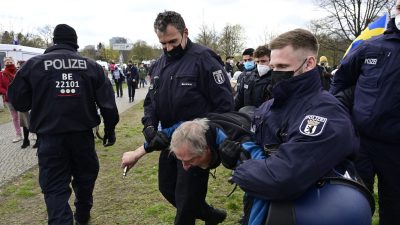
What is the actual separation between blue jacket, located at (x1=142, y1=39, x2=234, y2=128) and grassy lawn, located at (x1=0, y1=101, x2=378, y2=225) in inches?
62.1

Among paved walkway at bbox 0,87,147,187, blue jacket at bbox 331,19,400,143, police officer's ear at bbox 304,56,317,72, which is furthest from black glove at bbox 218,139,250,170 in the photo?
paved walkway at bbox 0,87,147,187

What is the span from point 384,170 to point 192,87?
1577 mm

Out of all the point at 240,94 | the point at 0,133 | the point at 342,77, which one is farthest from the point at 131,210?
the point at 0,133

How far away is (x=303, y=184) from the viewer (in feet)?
5.39

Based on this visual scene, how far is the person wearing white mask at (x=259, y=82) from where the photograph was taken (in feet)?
→ 15.8

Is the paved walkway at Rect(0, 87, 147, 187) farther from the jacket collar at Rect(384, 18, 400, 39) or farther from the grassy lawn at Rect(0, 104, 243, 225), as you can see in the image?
the jacket collar at Rect(384, 18, 400, 39)

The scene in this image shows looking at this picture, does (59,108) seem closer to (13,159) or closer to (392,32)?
(392,32)

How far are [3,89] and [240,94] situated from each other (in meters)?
7.19

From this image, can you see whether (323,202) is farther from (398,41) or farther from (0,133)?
(0,133)

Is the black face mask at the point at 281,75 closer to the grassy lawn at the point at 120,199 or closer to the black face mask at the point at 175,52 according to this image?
the black face mask at the point at 175,52

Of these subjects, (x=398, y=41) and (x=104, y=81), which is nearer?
(x=398, y=41)

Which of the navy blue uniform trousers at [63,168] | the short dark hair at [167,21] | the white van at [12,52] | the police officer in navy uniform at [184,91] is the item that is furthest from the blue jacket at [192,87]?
the white van at [12,52]

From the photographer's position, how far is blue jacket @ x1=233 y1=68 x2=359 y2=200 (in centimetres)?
165

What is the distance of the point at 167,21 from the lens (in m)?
3.25
